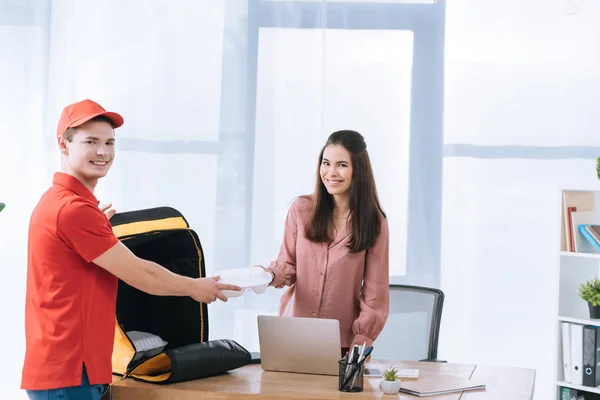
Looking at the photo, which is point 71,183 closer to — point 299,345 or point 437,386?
point 299,345

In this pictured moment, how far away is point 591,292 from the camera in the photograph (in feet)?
11.6

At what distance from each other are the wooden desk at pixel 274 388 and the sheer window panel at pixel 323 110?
1.76 metres

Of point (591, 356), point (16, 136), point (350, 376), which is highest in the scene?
point (16, 136)

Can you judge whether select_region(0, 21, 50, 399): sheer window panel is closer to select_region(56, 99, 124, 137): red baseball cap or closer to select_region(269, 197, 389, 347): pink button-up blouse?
select_region(269, 197, 389, 347): pink button-up blouse

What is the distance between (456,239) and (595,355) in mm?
962

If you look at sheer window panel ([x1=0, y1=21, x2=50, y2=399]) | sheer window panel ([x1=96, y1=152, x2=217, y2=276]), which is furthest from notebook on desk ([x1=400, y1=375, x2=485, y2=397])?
sheer window panel ([x1=0, y1=21, x2=50, y2=399])

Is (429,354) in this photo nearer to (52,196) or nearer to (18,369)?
(52,196)

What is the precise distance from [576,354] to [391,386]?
158 cm

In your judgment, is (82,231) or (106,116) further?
(106,116)

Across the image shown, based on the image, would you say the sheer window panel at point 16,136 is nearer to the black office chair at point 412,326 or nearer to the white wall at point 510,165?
the black office chair at point 412,326

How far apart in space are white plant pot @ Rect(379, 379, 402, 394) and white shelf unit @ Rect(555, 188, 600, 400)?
1.54 m

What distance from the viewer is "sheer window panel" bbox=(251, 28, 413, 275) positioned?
423 centimetres

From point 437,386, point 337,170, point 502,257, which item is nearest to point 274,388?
point 437,386

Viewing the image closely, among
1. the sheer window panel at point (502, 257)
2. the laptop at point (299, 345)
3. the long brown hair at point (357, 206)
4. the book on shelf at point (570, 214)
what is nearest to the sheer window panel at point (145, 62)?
the sheer window panel at point (502, 257)
